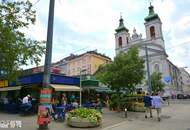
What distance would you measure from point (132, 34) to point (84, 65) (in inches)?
854

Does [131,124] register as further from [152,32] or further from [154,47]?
[152,32]

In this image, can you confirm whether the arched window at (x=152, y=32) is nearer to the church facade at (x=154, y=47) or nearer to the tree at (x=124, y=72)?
the church facade at (x=154, y=47)

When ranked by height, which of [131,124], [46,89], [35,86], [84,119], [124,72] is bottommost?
[131,124]

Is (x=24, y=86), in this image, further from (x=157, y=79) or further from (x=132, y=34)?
(x=132, y=34)

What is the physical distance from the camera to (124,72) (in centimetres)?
2005

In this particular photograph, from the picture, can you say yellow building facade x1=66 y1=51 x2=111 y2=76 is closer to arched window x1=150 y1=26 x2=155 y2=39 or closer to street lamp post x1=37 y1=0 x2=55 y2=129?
arched window x1=150 y1=26 x2=155 y2=39

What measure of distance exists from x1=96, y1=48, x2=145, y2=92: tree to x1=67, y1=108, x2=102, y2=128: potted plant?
7.95 meters

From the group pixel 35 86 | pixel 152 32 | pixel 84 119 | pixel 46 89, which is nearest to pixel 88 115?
pixel 84 119

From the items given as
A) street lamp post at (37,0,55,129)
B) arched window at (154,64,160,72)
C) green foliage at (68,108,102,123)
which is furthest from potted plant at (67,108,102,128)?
arched window at (154,64,160,72)

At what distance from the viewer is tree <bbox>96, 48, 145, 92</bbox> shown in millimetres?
20188

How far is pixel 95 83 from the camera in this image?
1048 inches

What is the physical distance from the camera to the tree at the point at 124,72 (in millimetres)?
20188

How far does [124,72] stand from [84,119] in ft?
28.6

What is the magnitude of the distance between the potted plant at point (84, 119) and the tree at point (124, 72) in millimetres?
7952
